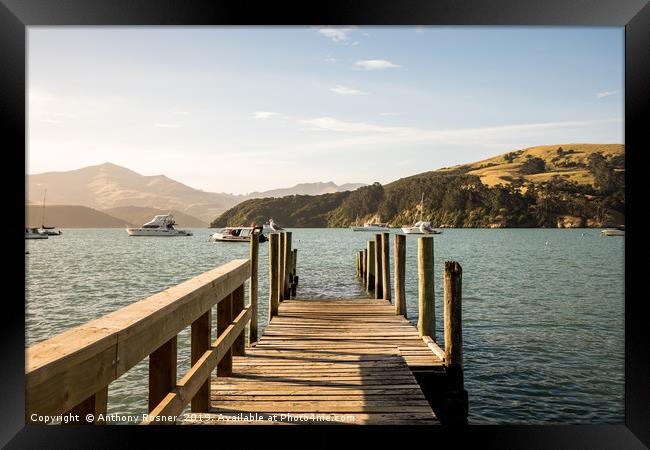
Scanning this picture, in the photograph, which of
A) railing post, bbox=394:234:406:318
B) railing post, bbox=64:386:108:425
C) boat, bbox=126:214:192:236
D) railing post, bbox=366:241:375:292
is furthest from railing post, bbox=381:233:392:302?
boat, bbox=126:214:192:236

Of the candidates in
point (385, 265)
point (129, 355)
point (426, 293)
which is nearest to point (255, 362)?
point (426, 293)

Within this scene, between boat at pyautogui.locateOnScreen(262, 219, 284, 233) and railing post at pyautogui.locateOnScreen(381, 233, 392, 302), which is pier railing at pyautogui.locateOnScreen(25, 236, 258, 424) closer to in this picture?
railing post at pyautogui.locateOnScreen(381, 233, 392, 302)

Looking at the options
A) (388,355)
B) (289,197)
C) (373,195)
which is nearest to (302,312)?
(388,355)

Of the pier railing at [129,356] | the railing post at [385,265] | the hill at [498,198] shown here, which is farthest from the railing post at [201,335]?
the hill at [498,198]

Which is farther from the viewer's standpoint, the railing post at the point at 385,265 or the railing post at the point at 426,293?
the railing post at the point at 385,265

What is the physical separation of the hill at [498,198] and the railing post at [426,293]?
12544 centimetres

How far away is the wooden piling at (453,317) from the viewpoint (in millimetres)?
6641

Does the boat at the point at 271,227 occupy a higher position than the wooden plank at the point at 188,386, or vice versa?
the boat at the point at 271,227

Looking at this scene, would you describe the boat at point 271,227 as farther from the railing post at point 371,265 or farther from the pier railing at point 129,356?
the pier railing at point 129,356

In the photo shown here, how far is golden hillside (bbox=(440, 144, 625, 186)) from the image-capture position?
457 feet

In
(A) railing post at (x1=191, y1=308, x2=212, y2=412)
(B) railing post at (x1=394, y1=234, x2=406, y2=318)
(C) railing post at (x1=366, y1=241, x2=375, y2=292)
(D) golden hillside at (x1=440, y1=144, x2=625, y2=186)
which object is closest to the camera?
(A) railing post at (x1=191, y1=308, x2=212, y2=412)

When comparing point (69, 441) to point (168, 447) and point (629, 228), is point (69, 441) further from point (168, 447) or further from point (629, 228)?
point (629, 228)

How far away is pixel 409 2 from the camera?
126 inches

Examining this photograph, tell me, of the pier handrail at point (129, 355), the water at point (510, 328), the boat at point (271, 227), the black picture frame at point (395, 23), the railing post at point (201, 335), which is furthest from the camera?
the boat at point (271, 227)
